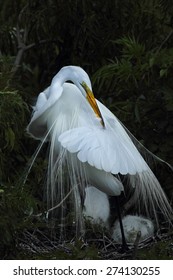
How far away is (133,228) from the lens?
16.4 feet

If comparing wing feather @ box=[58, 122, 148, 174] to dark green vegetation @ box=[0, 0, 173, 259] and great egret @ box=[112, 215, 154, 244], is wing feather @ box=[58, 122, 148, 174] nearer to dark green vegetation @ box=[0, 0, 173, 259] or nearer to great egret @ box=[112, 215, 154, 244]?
dark green vegetation @ box=[0, 0, 173, 259]

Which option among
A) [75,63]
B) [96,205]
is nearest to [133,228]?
[96,205]

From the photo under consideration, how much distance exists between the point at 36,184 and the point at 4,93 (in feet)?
1.86

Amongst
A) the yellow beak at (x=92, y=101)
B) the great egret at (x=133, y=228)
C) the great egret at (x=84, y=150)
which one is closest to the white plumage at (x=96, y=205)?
the great egret at (x=133, y=228)

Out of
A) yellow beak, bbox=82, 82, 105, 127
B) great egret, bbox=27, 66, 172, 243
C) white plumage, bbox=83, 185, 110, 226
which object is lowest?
white plumage, bbox=83, 185, 110, 226

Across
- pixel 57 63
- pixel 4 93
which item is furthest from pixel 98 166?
pixel 57 63

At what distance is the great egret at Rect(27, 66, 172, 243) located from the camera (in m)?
4.45

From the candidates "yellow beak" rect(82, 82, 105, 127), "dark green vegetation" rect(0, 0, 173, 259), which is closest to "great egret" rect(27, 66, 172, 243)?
"yellow beak" rect(82, 82, 105, 127)

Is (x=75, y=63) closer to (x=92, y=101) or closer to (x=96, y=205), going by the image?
(x=96, y=205)

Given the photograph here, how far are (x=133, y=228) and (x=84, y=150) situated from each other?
707 millimetres

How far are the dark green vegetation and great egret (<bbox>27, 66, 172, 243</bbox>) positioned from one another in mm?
110

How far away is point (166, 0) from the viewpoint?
5281mm

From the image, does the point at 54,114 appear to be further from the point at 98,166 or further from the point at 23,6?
the point at 23,6

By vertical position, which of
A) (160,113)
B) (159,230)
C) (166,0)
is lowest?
(159,230)
